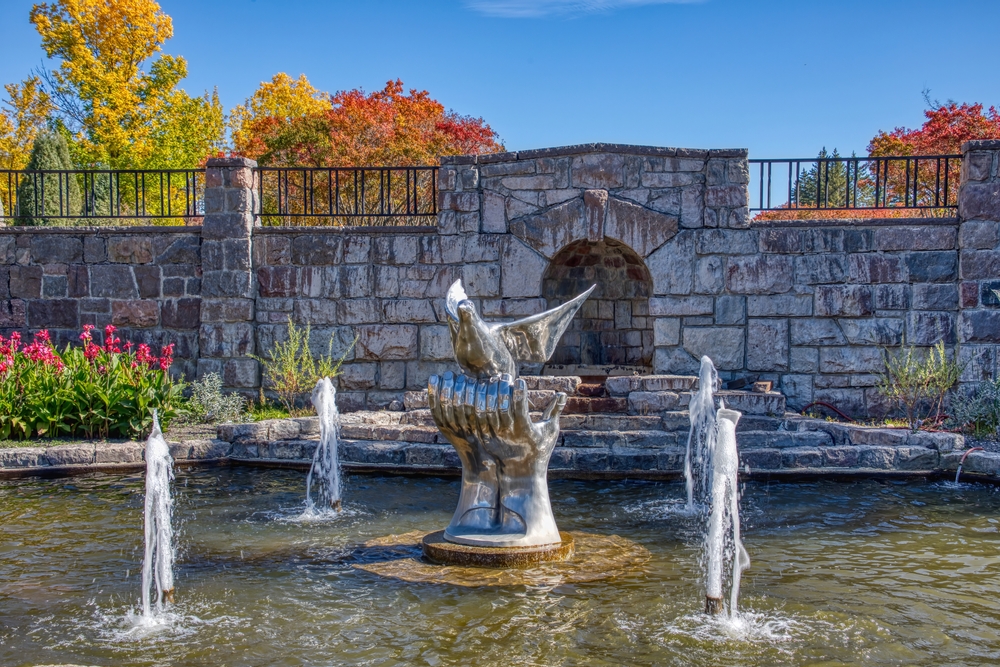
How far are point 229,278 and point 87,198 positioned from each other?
128 inches

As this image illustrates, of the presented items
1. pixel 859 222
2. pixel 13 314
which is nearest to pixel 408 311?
pixel 13 314

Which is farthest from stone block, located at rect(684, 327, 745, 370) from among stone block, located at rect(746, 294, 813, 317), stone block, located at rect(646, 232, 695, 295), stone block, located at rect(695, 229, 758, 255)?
stone block, located at rect(695, 229, 758, 255)

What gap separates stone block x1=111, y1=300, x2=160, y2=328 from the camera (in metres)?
11.6

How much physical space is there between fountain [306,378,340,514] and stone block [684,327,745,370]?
13.6 feet

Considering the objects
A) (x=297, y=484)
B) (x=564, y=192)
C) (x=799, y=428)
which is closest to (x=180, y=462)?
(x=297, y=484)

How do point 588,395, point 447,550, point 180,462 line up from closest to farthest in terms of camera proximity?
point 447,550
point 180,462
point 588,395

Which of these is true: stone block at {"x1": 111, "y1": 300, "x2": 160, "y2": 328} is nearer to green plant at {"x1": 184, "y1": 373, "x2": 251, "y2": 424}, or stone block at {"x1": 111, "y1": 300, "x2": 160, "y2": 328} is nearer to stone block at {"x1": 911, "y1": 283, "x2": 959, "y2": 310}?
green plant at {"x1": 184, "y1": 373, "x2": 251, "y2": 424}

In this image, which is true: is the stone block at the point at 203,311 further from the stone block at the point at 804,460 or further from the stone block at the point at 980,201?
the stone block at the point at 980,201

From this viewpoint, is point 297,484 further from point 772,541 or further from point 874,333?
point 874,333

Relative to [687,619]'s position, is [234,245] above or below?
above

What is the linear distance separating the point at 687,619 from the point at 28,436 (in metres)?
6.95

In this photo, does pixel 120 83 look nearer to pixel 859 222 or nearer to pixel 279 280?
pixel 279 280

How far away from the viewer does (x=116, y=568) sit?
225 inches

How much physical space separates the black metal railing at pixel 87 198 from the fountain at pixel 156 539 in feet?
19.0
